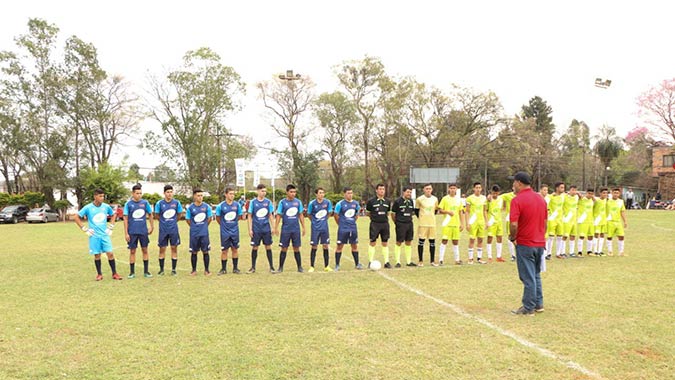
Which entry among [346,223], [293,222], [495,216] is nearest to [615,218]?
[495,216]

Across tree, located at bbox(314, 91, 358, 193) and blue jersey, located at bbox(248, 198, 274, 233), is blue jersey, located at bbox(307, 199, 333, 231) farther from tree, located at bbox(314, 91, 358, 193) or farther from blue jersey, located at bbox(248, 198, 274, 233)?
tree, located at bbox(314, 91, 358, 193)

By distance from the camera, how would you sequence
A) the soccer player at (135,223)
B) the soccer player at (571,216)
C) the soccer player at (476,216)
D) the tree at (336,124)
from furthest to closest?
the tree at (336,124)
the soccer player at (571,216)
the soccer player at (476,216)
the soccer player at (135,223)

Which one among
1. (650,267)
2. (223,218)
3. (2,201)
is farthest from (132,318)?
(2,201)

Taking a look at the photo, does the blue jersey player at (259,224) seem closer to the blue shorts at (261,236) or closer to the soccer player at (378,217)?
the blue shorts at (261,236)

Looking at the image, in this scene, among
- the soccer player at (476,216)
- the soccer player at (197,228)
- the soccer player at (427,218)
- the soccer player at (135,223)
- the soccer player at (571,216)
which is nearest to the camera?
the soccer player at (135,223)

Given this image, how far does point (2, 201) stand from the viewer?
45000mm

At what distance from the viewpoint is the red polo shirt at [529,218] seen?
7.00m

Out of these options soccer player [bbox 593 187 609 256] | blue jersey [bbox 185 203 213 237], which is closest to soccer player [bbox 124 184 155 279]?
blue jersey [bbox 185 203 213 237]

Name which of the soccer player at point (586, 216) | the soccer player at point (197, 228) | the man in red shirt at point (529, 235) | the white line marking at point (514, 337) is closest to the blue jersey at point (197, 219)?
the soccer player at point (197, 228)

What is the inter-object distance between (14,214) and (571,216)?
43.1 meters

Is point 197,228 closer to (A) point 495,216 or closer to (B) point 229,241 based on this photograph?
(B) point 229,241

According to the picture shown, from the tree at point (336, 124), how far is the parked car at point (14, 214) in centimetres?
2992

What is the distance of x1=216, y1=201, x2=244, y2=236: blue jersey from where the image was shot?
10.9m

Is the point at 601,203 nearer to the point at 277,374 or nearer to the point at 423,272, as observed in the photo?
the point at 423,272
